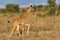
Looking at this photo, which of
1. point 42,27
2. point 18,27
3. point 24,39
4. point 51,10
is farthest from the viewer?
point 51,10

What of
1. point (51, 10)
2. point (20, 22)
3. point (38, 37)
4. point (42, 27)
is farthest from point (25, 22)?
point (51, 10)

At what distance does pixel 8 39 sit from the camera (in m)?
10.8

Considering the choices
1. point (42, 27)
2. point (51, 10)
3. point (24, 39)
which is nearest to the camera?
point (24, 39)

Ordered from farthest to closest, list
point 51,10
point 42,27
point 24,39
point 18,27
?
point 51,10 < point 42,27 < point 18,27 < point 24,39

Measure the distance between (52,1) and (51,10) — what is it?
1.16m

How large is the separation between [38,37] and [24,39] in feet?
2.37

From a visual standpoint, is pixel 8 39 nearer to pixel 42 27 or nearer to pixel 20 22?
pixel 20 22

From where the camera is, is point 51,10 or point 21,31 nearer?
point 21,31

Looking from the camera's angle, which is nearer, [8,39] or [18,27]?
[8,39]

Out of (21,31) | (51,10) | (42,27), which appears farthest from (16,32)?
(51,10)

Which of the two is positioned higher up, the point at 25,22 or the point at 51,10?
the point at 25,22

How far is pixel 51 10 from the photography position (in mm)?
29109

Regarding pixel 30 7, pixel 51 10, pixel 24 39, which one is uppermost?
pixel 30 7

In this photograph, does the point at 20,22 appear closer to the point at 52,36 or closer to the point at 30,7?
the point at 30,7
